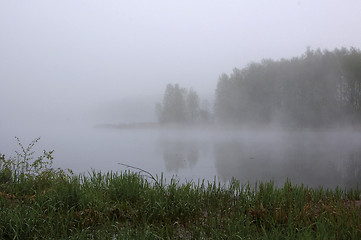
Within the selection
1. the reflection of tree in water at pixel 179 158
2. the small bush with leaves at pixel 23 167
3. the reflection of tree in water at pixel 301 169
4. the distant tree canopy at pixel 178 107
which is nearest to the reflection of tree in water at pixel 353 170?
the reflection of tree in water at pixel 301 169

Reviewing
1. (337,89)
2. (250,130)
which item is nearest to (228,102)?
(250,130)

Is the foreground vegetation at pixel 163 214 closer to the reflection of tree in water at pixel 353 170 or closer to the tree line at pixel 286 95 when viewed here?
the reflection of tree in water at pixel 353 170

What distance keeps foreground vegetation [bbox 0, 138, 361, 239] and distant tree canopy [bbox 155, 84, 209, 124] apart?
2287 inches

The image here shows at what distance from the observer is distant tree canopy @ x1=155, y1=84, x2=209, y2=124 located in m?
64.5

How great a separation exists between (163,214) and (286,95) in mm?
59835

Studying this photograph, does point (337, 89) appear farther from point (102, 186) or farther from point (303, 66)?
point (102, 186)

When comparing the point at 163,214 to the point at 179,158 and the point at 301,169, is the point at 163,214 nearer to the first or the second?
the point at 301,169

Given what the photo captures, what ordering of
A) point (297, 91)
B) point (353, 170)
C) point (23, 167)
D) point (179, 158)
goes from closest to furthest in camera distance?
1. point (23, 167)
2. point (353, 170)
3. point (179, 158)
4. point (297, 91)

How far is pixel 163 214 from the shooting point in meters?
4.69

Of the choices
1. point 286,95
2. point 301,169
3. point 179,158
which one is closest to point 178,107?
point 286,95

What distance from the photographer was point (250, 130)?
6469 cm

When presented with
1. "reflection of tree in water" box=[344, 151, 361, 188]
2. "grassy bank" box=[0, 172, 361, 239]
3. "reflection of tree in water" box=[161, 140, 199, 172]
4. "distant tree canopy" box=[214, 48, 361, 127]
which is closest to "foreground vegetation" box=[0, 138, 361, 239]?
"grassy bank" box=[0, 172, 361, 239]

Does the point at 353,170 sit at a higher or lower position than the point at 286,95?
lower

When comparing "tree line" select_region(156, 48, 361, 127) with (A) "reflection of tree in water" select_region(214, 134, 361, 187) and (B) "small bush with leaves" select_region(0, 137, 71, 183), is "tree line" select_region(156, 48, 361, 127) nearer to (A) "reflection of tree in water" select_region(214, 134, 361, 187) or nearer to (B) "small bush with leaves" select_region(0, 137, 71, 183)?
(A) "reflection of tree in water" select_region(214, 134, 361, 187)
